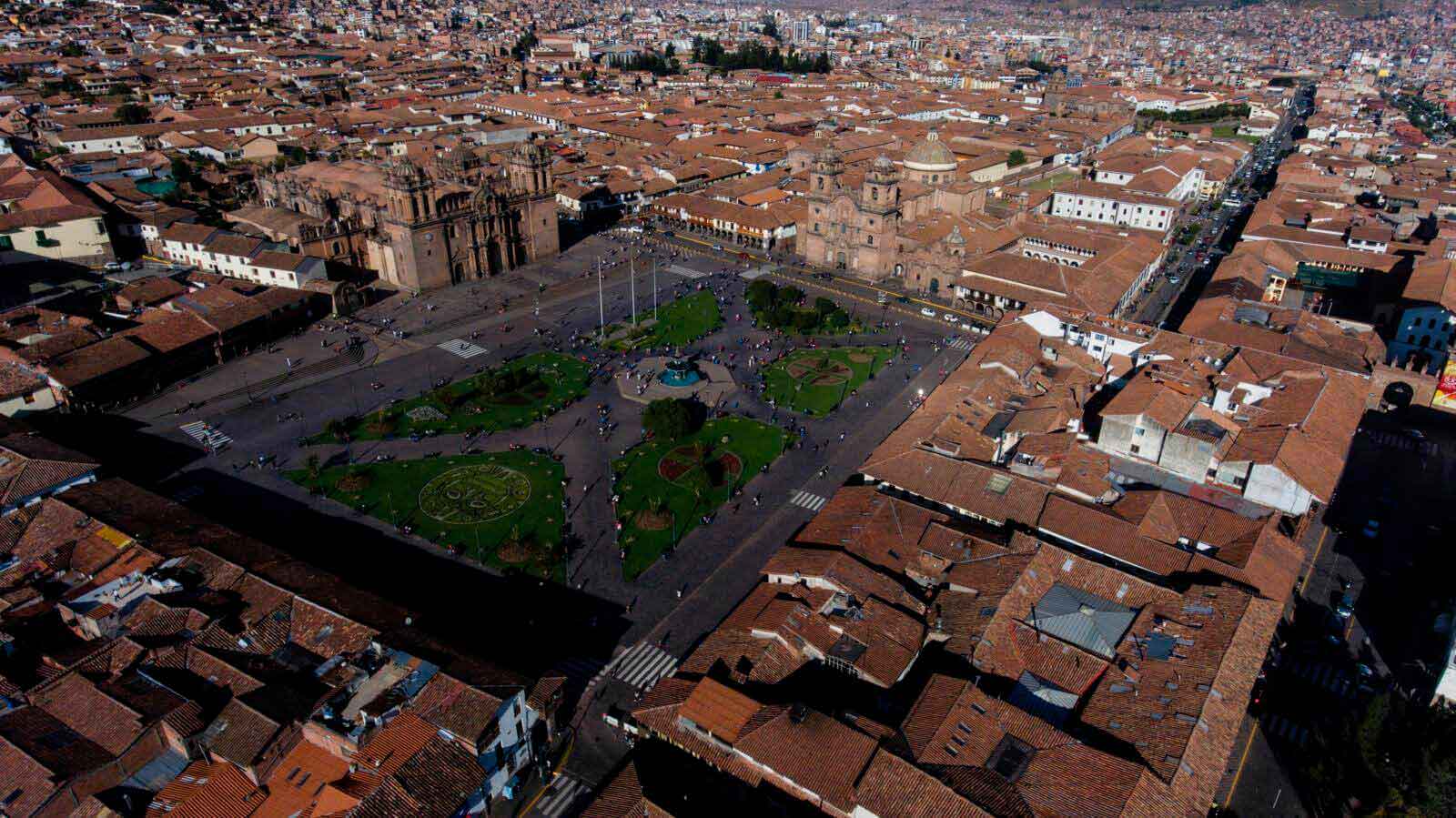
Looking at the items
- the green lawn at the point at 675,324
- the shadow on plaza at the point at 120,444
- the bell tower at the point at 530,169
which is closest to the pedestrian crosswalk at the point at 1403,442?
the green lawn at the point at 675,324

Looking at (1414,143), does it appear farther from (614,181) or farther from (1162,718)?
(1162,718)

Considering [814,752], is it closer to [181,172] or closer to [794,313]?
[794,313]

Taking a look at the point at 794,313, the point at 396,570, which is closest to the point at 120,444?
the point at 396,570

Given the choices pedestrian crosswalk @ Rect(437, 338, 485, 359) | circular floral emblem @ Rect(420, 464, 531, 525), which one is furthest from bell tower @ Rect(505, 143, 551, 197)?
circular floral emblem @ Rect(420, 464, 531, 525)

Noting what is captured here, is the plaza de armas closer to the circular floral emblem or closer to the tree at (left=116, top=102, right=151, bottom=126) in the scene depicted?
the circular floral emblem

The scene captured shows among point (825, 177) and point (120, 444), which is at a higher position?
point (825, 177)

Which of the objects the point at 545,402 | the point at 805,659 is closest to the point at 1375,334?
the point at 805,659

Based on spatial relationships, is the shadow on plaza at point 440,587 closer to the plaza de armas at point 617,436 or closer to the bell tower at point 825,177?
the plaza de armas at point 617,436
